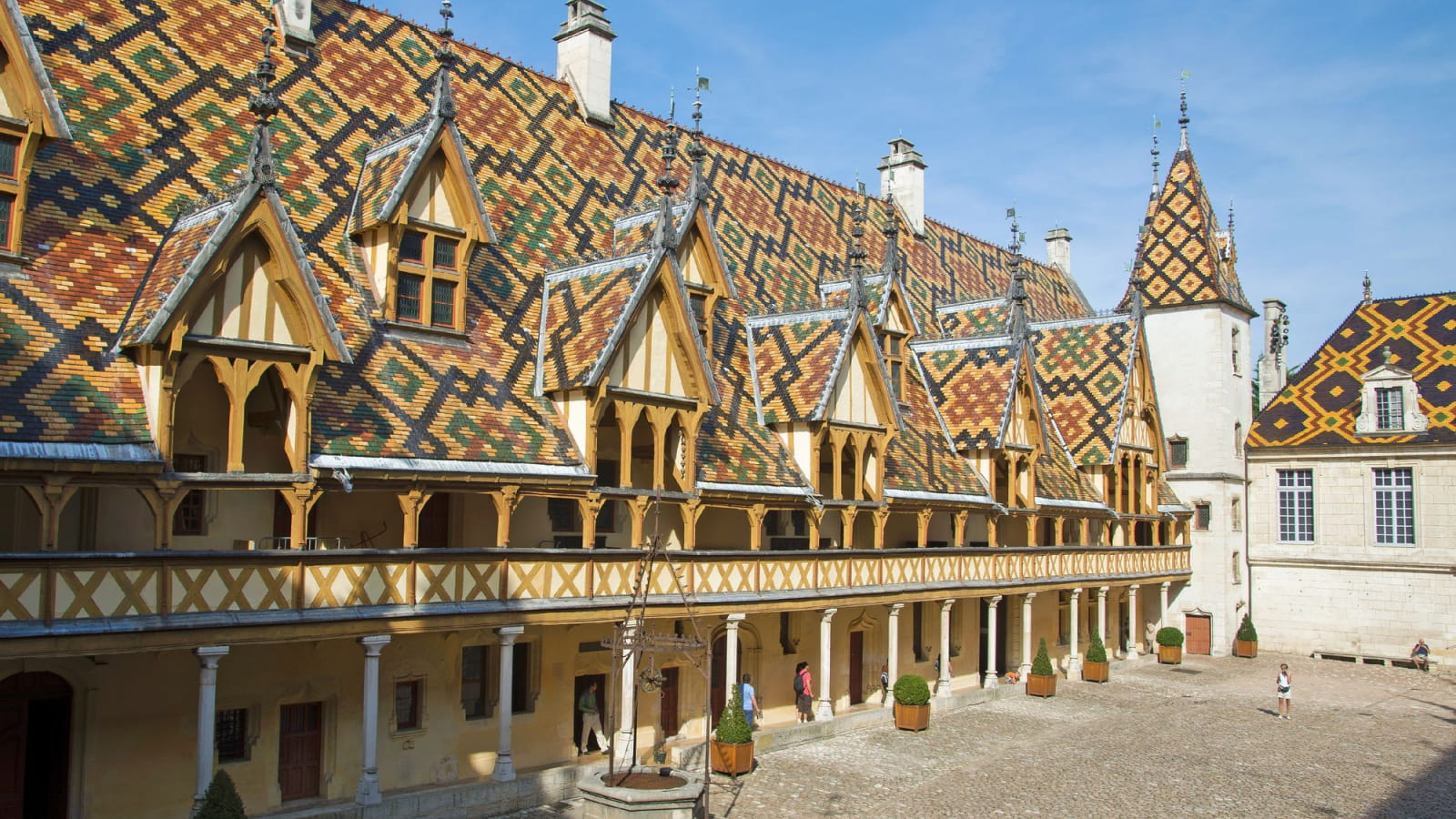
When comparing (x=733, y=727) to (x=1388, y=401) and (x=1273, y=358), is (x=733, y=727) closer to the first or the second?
(x=1388, y=401)

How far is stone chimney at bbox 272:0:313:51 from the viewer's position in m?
21.7

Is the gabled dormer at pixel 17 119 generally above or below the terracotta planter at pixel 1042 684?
above

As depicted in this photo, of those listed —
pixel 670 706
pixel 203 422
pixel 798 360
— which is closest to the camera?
pixel 203 422

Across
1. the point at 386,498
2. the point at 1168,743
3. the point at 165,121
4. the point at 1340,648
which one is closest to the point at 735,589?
the point at 386,498

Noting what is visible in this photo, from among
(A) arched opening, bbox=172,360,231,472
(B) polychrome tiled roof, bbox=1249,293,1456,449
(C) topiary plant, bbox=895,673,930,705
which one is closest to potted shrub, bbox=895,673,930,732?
(C) topiary plant, bbox=895,673,930,705

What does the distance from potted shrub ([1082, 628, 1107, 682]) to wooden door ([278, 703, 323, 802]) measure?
22737 millimetres

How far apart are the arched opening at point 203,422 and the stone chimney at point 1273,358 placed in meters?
42.8

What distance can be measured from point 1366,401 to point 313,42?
35597 mm

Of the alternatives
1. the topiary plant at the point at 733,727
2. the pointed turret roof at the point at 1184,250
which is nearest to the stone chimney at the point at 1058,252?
the pointed turret roof at the point at 1184,250

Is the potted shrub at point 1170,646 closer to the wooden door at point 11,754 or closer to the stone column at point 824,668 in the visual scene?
the stone column at point 824,668

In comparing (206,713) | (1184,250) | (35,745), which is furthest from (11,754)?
(1184,250)

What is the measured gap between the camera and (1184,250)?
43.7 metres

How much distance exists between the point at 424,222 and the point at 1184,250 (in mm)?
32192

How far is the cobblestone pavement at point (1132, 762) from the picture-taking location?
19.7 m
